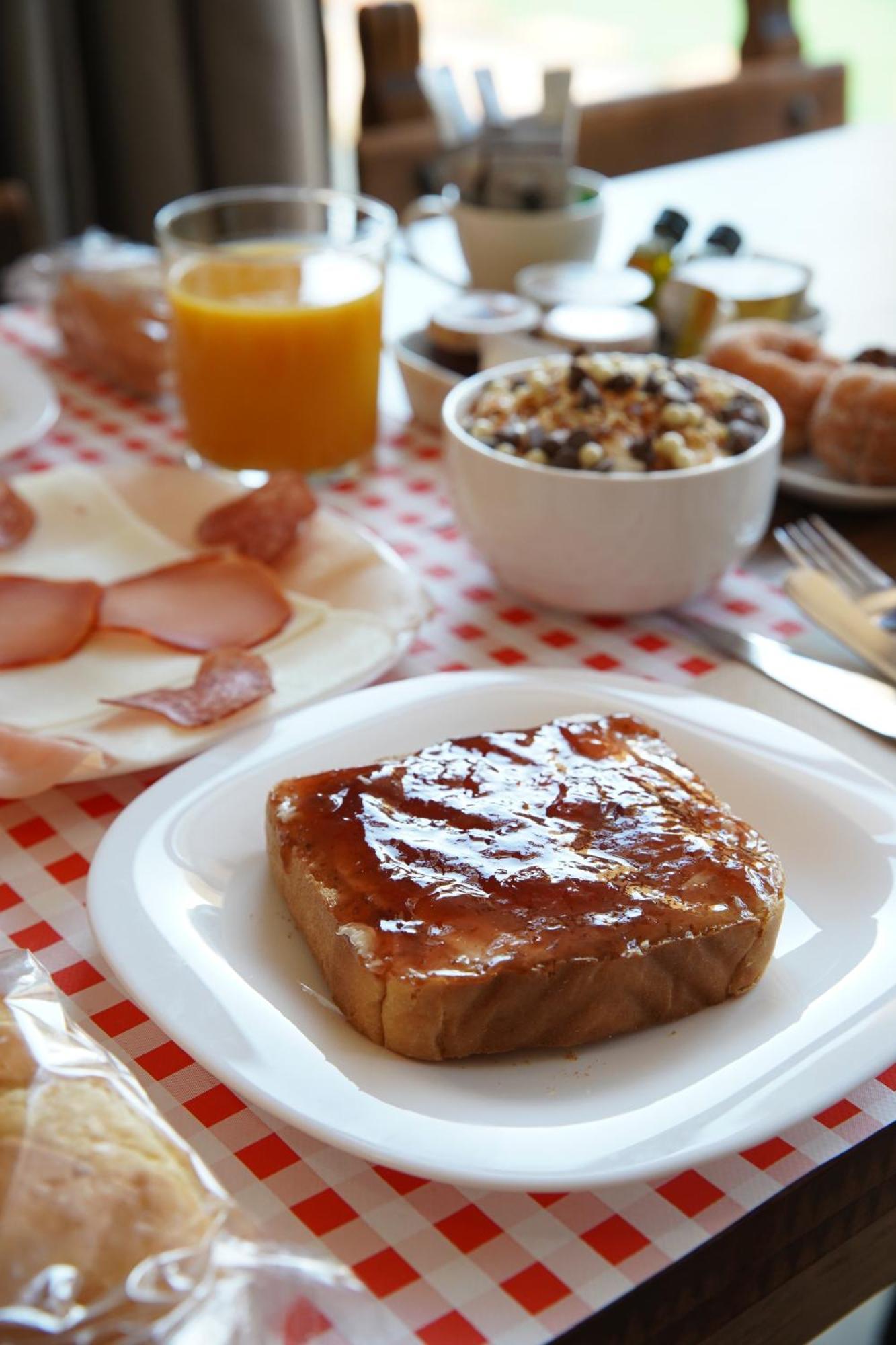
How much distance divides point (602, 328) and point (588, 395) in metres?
0.34

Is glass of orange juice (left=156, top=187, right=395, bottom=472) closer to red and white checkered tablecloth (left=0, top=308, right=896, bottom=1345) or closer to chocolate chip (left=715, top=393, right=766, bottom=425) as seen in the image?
chocolate chip (left=715, top=393, right=766, bottom=425)

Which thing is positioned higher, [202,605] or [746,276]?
[746,276]

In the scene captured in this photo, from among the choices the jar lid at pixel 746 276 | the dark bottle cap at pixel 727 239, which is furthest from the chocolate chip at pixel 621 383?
the dark bottle cap at pixel 727 239

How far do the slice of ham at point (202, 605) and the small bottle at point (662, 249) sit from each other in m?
0.81

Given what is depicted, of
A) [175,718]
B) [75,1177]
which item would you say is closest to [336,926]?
[75,1177]

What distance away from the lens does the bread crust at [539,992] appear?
0.69 m

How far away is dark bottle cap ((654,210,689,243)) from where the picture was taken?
5.82 ft

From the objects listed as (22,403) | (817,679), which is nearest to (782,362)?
(817,679)

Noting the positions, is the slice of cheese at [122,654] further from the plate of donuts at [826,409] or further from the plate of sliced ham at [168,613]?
the plate of donuts at [826,409]

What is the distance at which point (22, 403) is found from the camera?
1.58 metres

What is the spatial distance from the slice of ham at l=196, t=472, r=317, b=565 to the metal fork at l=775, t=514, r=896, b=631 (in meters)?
0.45

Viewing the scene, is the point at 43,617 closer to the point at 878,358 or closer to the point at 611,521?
the point at 611,521

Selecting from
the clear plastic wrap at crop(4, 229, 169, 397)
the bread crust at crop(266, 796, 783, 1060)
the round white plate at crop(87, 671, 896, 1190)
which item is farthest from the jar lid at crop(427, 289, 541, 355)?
the bread crust at crop(266, 796, 783, 1060)

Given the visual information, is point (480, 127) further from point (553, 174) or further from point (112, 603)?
point (112, 603)
